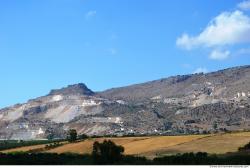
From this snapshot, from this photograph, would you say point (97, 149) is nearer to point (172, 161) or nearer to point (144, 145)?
point (172, 161)

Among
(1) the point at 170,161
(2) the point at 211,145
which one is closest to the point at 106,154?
(1) the point at 170,161

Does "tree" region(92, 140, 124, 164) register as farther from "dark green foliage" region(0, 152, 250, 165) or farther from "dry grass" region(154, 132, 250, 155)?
"dry grass" region(154, 132, 250, 155)

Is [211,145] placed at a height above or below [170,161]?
above

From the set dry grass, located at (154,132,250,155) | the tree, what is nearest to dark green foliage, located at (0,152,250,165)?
the tree

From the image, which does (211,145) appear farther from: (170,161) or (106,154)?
(170,161)

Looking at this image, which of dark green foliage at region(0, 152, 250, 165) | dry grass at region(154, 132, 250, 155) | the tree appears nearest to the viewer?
dark green foliage at region(0, 152, 250, 165)

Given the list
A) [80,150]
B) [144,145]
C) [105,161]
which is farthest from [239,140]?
[105,161]

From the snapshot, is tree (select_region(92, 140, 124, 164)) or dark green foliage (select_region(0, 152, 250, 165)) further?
tree (select_region(92, 140, 124, 164))

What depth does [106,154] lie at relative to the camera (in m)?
125

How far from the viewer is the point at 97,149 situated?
432 feet

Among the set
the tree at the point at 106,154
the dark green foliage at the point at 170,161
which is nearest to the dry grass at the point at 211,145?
the tree at the point at 106,154

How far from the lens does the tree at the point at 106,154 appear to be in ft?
394

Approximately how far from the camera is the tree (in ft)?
394

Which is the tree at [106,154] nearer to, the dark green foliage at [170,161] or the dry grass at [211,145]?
the dark green foliage at [170,161]
